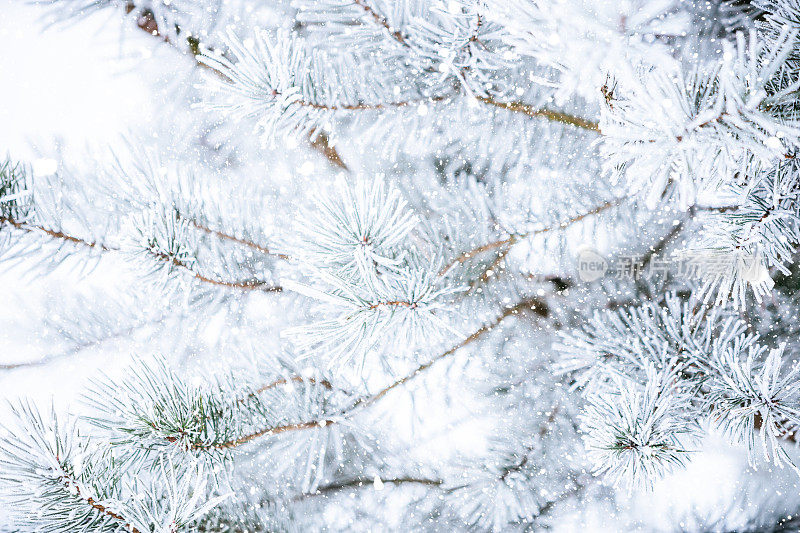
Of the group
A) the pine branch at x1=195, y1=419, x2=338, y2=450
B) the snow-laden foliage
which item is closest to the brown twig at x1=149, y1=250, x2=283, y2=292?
the snow-laden foliage

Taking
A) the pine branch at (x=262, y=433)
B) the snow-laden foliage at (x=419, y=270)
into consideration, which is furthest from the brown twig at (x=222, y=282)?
the pine branch at (x=262, y=433)

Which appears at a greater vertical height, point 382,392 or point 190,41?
point 190,41

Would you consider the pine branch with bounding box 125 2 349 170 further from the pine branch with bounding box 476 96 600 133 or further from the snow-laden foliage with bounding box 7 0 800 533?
the pine branch with bounding box 476 96 600 133

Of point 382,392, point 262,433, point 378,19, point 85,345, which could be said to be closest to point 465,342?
point 382,392

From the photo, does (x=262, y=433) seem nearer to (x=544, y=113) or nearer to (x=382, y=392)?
(x=382, y=392)

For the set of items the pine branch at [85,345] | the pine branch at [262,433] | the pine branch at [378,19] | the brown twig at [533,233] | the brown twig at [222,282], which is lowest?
the pine branch at [85,345]

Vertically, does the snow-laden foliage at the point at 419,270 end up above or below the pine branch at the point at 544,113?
below

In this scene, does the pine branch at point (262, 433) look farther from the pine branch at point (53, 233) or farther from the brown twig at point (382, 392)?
the pine branch at point (53, 233)

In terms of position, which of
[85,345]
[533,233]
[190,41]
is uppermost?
[190,41]

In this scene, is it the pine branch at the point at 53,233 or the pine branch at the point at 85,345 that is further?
the pine branch at the point at 85,345

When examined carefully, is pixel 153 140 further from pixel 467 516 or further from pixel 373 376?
pixel 467 516

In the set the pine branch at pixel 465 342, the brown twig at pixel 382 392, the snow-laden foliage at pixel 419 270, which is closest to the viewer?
the snow-laden foliage at pixel 419 270
